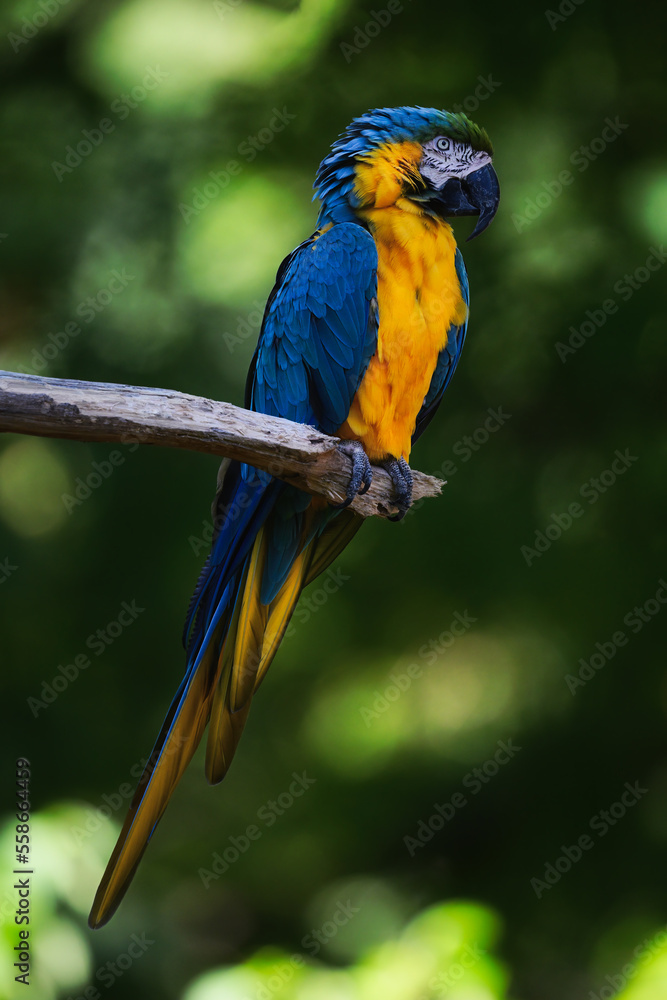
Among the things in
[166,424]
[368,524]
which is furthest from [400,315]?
[368,524]

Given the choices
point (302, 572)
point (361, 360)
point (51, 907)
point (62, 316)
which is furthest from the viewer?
point (62, 316)

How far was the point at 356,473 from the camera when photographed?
222cm

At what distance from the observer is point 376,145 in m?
2.41

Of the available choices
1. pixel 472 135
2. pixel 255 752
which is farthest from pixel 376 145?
pixel 255 752

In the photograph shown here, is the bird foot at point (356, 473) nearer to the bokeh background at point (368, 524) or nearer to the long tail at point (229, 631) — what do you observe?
the long tail at point (229, 631)

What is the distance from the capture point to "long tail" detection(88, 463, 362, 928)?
7.03 ft

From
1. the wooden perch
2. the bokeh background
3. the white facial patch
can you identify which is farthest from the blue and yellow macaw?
the bokeh background

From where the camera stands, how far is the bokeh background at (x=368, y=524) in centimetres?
360

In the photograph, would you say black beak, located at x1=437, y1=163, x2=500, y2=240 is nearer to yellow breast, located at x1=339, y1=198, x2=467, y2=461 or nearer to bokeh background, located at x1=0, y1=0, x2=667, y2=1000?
yellow breast, located at x1=339, y1=198, x2=467, y2=461

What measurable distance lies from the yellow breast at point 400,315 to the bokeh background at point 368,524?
1226mm

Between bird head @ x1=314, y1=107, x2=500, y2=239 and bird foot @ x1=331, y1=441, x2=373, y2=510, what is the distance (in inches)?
27.6

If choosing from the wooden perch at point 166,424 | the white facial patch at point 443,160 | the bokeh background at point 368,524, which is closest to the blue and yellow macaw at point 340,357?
the white facial patch at point 443,160

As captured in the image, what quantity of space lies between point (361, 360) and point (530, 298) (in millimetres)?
1627

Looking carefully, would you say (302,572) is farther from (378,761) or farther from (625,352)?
(625,352)
